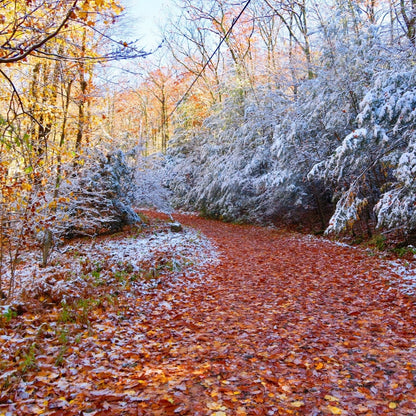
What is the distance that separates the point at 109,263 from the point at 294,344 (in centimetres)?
448

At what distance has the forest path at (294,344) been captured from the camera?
9.22 feet

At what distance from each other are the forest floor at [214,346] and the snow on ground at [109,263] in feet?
0.29

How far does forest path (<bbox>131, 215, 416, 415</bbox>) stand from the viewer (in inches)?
111

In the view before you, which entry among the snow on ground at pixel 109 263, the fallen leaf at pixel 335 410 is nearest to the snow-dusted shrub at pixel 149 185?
the snow on ground at pixel 109 263

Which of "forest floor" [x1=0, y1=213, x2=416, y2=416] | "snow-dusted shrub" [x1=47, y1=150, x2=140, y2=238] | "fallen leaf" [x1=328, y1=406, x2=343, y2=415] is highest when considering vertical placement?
"snow-dusted shrub" [x1=47, y1=150, x2=140, y2=238]

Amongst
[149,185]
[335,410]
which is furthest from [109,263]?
[149,185]

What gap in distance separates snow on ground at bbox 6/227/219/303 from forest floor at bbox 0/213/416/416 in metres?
0.09

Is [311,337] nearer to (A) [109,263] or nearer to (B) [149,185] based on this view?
(A) [109,263]

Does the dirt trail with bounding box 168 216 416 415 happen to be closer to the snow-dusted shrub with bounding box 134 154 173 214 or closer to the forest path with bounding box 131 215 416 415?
the forest path with bounding box 131 215 416 415

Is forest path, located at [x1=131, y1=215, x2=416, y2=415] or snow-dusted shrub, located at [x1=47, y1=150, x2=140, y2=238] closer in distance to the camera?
forest path, located at [x1=131, y1=215, x2=416, y2=415]

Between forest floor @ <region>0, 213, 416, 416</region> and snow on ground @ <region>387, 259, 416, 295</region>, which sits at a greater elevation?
snow on ground @ <region>387, 259, 416, 295</region>

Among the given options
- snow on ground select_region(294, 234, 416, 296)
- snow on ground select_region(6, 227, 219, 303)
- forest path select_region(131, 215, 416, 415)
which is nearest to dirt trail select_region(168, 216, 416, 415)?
forest path select_region(131, 215, 416, 415)

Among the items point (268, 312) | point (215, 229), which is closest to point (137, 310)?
point (268, 312)

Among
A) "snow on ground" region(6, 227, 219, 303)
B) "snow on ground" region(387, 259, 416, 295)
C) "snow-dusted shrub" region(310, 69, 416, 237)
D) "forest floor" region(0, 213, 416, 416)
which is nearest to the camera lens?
"forest floor" region(0, 213, 416, 416)
